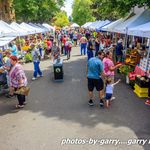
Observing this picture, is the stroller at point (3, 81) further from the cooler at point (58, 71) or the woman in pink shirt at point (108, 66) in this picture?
the woman in pink shirt at point (108, 66)

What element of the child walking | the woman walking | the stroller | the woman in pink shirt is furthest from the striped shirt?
the woman in pink shirt

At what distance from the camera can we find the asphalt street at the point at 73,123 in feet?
20.7

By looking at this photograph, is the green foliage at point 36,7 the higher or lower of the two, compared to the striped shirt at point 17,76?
higher

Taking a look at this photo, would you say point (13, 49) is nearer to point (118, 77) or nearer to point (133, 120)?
point (118, 77)

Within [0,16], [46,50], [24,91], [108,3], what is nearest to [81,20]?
[0,16]

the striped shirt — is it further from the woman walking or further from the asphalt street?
the asphalt street

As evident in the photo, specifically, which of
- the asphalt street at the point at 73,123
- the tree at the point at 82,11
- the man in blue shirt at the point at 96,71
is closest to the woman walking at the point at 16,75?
the asphalt street at the point at 73,123

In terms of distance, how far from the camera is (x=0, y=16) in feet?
89.6

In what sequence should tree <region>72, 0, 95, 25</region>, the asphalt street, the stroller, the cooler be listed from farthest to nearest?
tree <region>72, 0, 95, 25</region>
the cooler
the stroller
the asphalt street

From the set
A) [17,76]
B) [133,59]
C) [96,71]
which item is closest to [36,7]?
[133,59]

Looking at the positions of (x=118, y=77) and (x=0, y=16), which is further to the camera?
(x=0, y=16)

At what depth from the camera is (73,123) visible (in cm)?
754

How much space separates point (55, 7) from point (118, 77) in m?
27.3

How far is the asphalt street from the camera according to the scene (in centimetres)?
630
